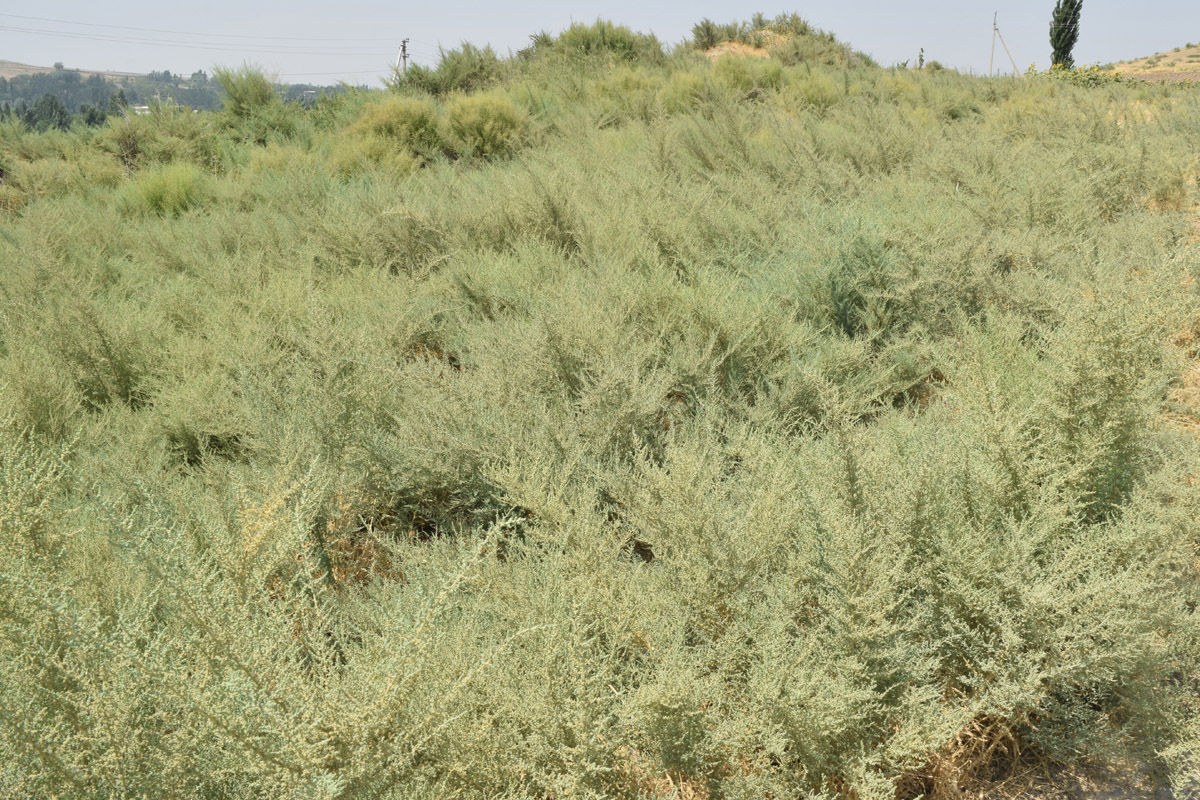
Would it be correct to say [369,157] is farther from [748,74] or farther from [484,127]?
[748,74]

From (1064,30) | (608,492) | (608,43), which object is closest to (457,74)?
(608,43)

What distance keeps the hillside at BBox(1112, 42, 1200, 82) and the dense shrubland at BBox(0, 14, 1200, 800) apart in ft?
134

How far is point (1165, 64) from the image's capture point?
3956cm

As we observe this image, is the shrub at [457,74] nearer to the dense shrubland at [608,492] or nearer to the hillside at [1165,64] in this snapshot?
the dense shrubland at [608,492]

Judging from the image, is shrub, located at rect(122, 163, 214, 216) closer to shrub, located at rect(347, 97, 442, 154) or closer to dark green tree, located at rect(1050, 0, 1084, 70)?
shrub, located at rect(347, 97, 442, 154)

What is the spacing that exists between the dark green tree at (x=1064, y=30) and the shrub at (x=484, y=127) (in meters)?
31.9

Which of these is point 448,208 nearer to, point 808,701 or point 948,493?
point 948,493

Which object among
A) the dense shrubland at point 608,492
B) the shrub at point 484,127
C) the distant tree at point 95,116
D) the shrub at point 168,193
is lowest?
the dense shrubland at point 608,492

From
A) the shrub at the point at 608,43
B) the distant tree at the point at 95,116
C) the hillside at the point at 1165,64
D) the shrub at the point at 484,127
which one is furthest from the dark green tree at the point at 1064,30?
the distant tree at the point at 95,116

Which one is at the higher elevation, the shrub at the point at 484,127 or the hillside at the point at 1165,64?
the hillside at the point at 1165,64

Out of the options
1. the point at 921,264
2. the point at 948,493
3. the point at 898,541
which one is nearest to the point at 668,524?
the point at 898,541

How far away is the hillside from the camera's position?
117 feet

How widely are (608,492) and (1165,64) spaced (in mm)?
52382

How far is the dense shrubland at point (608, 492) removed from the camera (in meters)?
1.56
